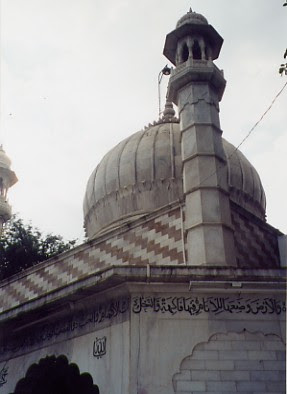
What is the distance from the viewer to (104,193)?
38.3 ft

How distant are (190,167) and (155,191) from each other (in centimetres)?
285

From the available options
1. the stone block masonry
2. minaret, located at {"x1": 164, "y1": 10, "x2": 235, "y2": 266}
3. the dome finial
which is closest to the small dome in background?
minaret, located at {"x1": 164, "y1": 10, "x2": 235, "y2": 266}

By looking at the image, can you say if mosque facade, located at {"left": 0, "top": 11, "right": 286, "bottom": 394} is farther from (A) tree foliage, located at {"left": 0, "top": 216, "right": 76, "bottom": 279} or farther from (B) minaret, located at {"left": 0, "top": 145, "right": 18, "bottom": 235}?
(B) minaret, located at {"left": 0, "top": 145, "right": 18, "bottom": 235}

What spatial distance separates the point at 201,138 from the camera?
8195 mm

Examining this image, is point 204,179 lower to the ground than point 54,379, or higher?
higher

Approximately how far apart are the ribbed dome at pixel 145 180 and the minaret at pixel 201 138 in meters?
2.03

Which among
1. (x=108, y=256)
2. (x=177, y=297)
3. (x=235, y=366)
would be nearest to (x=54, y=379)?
(x=108, y=256)

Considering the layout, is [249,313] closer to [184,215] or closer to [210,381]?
[210,381]

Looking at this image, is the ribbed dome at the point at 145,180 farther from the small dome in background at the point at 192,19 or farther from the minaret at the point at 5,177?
the minaret at the point at 5,177

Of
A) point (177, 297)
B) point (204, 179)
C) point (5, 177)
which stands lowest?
point (177, 297)

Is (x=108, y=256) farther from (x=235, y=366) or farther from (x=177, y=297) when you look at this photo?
(x=235, y=366)

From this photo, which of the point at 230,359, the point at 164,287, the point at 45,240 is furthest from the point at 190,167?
the point at 45,240

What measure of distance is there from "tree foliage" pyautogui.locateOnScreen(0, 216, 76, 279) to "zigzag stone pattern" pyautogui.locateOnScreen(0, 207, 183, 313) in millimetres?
1799

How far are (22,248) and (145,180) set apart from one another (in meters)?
3.43
